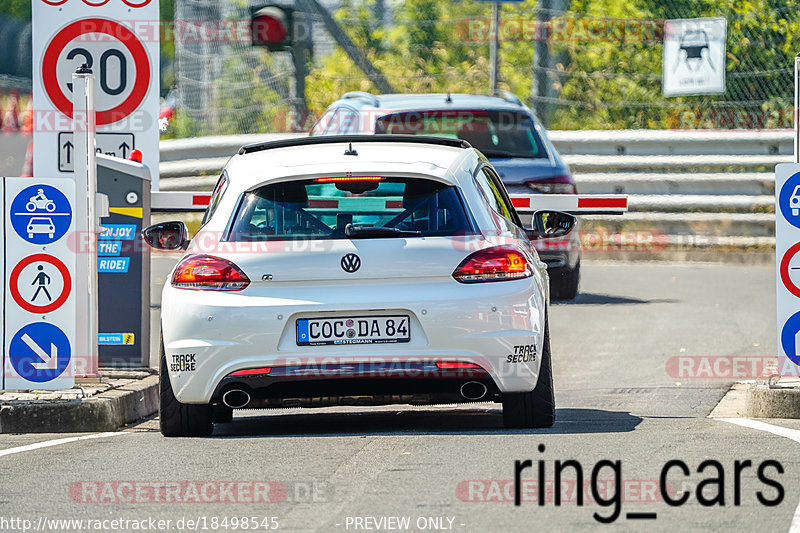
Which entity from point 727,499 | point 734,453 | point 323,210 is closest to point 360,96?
point 323,210

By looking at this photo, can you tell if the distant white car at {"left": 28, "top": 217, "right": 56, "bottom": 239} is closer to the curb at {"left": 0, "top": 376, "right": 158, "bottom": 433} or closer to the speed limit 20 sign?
the curb at {"left": 0, "top": 376, "right": 158, "bottom": 433}

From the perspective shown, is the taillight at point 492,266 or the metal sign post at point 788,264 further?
the metal sign post at point 788,264

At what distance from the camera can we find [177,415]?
838 centimetres

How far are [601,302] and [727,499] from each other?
30.8ft

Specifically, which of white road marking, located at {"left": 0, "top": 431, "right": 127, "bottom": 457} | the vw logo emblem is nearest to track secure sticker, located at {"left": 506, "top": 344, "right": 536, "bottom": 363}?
the vw logo emblem

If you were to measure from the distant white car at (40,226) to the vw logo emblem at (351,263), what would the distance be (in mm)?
2162

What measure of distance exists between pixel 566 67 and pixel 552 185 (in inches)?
315

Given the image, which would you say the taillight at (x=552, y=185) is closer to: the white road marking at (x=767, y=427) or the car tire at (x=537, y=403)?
the white road marking at (x=767, y=427)

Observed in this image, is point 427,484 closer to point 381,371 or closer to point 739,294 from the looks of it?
point 381,371

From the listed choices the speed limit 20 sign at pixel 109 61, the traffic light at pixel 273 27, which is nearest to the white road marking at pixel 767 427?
the speed limit 20 sign at pixel 109 61

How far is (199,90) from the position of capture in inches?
862

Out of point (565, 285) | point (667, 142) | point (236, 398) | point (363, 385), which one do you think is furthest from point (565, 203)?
point (667, 142)

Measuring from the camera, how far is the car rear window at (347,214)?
8.10m

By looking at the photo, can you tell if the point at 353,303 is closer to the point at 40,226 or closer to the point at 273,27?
the point at 40,226
